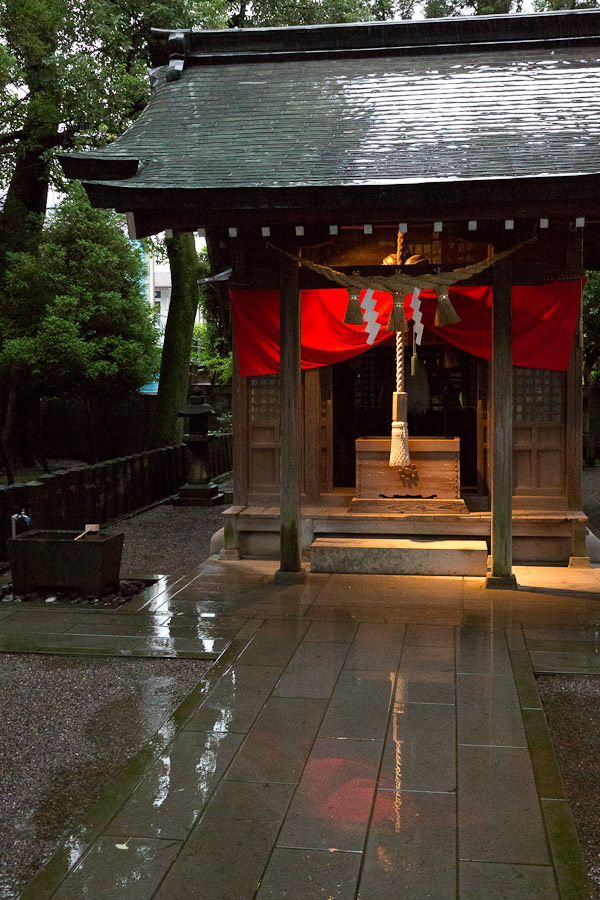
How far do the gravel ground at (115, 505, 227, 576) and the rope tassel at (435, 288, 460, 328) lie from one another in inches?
147

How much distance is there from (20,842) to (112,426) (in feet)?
64.5

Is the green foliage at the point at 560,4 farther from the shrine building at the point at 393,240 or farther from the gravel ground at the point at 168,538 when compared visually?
the gravel ground at the point at 168,538

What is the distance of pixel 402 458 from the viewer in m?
8.86

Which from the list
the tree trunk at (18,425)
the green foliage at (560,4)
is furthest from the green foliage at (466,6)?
the tree trunk at (18,425)

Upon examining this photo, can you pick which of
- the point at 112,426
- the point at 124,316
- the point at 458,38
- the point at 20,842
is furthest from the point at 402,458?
the point at 112,426

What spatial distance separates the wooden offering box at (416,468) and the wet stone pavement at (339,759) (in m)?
2.14

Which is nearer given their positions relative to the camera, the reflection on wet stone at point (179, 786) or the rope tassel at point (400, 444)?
the reflection on wet stone at point (179, 786)

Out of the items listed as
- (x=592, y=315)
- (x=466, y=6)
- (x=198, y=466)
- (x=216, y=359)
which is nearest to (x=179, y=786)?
(x=198, y=466)

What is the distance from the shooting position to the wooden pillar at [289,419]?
322 inches

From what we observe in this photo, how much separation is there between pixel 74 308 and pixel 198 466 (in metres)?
5.13

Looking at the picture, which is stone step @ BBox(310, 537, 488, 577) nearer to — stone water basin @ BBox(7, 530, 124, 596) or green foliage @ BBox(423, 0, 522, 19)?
stone water basin @ BBox(7, 530, 124, 596)

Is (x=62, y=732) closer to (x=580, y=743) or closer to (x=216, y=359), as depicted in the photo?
(x=580, y=743)

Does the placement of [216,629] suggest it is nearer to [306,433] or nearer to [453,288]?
[306,433]

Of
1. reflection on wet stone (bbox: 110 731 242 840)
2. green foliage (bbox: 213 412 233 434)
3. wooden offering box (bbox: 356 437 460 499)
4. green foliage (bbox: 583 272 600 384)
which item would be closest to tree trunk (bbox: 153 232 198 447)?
green foliage (bbox: 213 412 233 434)
